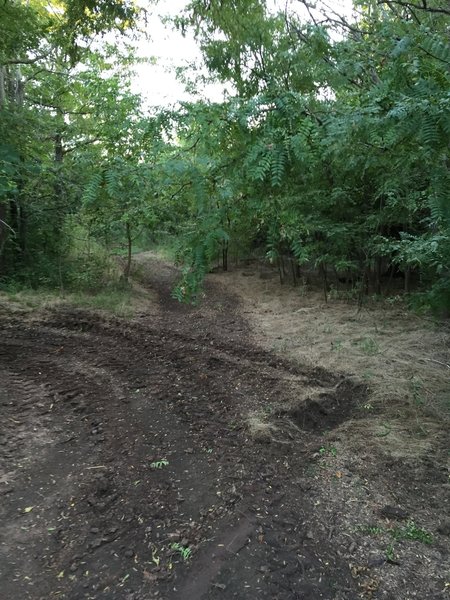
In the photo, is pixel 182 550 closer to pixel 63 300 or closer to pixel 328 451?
pixel 328 451

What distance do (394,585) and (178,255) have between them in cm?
262

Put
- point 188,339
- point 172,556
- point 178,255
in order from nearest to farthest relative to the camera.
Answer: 1. point 172,556
2. point 178,255
3. point 188,339

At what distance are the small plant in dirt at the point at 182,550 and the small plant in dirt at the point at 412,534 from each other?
1434mm

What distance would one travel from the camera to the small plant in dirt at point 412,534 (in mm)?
2961

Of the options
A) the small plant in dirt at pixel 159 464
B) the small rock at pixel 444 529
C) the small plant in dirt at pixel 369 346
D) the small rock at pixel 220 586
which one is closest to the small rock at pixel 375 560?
the small rock at pixel 444 529

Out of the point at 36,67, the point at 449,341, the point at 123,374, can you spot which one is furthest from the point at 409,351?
the point at 36,67

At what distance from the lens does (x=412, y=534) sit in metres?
3.00

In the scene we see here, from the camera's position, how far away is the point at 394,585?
8.49ft

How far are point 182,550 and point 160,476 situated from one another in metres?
0.85

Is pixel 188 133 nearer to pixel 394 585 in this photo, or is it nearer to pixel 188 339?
pixel 394 585

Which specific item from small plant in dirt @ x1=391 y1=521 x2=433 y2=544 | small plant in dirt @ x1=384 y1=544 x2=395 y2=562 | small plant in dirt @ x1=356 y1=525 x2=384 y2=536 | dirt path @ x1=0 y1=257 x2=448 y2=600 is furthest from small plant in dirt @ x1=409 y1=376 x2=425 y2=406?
small plant in dirt @ x1=384 y1=544 x2=395 y2=562

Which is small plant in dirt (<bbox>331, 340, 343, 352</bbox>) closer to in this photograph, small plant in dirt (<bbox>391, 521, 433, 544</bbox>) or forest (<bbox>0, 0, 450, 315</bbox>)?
forest (<bbox>0, 0, 450, 315</bbox>)

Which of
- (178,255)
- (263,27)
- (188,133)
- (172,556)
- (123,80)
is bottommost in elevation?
(172,556)

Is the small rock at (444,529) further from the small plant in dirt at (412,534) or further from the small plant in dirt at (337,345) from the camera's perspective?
the small plant in dirt at (337,345)
